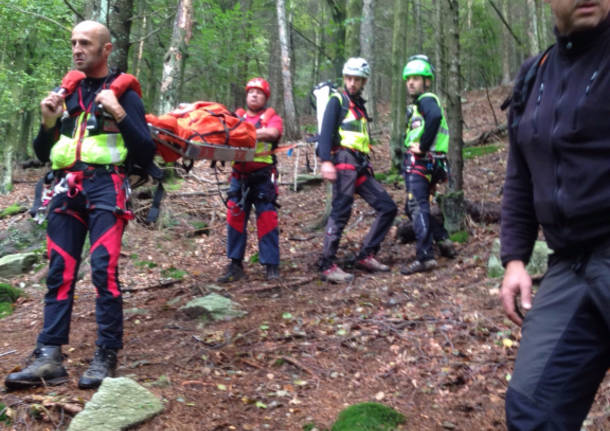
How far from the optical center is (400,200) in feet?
36.5

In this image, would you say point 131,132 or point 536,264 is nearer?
point 131,132

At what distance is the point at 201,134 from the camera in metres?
5.52

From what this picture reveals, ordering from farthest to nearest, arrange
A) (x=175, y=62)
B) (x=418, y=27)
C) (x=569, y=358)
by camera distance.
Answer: (x=418, y=27), (x=175, y=62), (x=569, y=358)

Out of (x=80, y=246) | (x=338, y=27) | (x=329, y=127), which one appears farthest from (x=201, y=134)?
(x=338, y=27)

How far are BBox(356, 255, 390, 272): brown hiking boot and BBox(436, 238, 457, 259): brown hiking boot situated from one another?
2.55 ft

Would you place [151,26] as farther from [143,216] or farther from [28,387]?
[28,387]

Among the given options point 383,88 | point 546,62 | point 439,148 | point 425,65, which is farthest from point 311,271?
point 383,88

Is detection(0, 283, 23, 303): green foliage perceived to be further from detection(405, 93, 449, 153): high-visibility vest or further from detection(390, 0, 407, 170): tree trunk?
Answer: detection(390, 0, 407, 170): tree trunk

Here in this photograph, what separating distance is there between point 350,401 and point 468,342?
1.28m

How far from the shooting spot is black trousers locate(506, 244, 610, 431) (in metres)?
1.92

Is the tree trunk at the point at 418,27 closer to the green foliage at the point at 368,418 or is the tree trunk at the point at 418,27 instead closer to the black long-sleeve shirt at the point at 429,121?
the black long-sleeve shirt at the point at 429,121

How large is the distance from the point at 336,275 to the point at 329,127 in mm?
1908

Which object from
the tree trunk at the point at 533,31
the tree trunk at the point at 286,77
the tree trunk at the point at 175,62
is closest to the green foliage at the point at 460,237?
the tree trunk at the point at 175,62

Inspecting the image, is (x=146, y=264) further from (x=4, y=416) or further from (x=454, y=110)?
(x=454, y=110)
